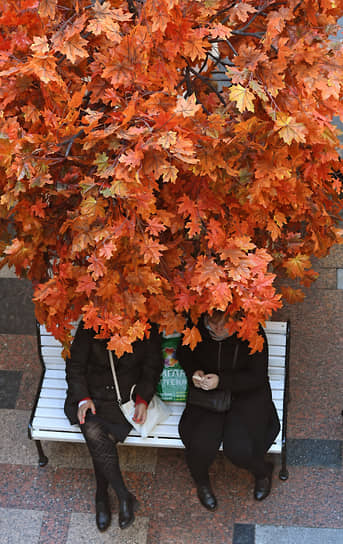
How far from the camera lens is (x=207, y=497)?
14.1 feet

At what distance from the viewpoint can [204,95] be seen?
4133mm

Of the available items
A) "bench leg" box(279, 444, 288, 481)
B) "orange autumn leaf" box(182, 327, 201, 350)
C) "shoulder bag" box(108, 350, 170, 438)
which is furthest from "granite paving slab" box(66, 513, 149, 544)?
"orange autumn leaf" box(182, 327, 201, 350)

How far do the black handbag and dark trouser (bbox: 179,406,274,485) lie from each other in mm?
56

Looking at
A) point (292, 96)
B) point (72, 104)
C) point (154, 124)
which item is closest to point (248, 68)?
point (292, 96)

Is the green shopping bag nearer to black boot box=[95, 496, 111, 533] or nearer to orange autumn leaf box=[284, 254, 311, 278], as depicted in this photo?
black boot box=[95, 496, 111, 533]

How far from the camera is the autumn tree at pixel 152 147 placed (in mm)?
3016

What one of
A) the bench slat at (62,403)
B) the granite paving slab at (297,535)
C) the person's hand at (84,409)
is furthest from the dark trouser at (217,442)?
the person's hand at (84,409)

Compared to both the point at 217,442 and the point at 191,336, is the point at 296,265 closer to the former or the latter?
the point at 191,336

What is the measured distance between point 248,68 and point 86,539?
295 cm

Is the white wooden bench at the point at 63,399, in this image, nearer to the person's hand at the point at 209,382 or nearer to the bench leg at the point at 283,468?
the bench leg at the point at 283,468

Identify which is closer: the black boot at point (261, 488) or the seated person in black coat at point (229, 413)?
the seated person in black coat at point (229, 413)

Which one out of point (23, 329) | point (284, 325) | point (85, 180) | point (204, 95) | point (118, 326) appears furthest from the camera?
point (23, 329)

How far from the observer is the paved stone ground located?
4.23 meters

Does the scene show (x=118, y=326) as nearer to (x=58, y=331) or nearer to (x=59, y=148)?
(x=58, y=331)
